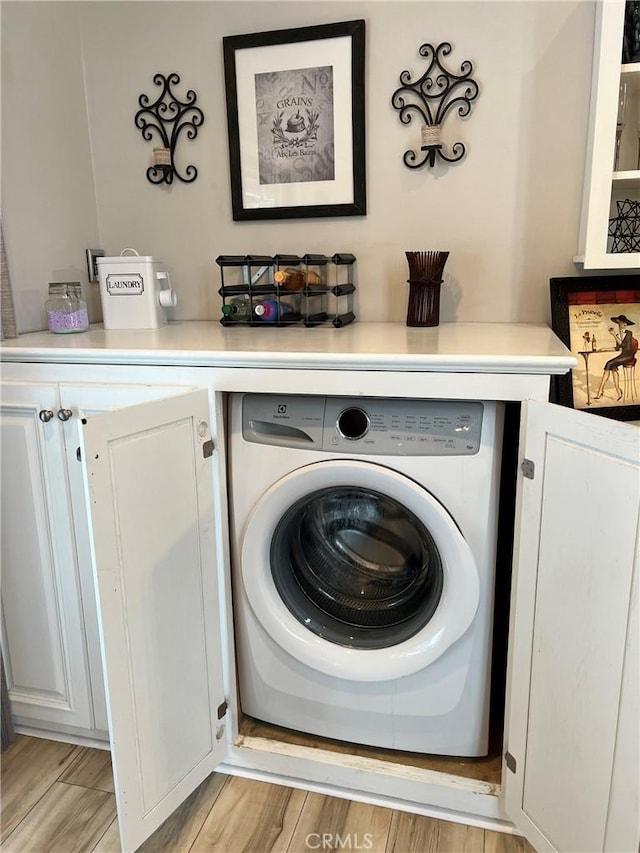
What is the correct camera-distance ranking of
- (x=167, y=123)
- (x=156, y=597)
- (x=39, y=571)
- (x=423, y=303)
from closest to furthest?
(x=156, y=597), (x=39, y=571), (x=423, y=303), (x=167, y=123)

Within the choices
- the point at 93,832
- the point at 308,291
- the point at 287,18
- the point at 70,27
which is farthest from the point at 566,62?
the point at 93,832

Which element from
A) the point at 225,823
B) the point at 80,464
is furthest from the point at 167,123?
the point at 225,823

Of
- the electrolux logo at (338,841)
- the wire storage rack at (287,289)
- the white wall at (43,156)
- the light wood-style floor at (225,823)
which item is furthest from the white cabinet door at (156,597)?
the white wall at (43,156)

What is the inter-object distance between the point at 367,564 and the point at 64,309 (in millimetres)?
1079

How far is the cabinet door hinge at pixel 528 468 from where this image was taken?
117 centimetres

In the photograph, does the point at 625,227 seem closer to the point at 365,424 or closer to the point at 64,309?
the point at 365,424

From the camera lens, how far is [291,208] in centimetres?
187

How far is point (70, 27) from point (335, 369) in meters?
1.50

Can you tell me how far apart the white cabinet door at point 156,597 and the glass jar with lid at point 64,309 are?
2.06 ft

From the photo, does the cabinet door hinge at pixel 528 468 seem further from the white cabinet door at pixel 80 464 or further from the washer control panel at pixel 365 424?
the white cabinet door at pixel 80 464

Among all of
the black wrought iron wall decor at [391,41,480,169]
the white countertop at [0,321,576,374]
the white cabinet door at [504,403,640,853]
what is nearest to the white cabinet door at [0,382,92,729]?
the white countertop at [0,321,576,374]

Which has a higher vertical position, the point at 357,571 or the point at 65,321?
the point at 65,321

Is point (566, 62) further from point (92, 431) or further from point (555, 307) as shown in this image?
point (92, 431)

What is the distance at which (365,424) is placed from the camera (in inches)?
53.2
